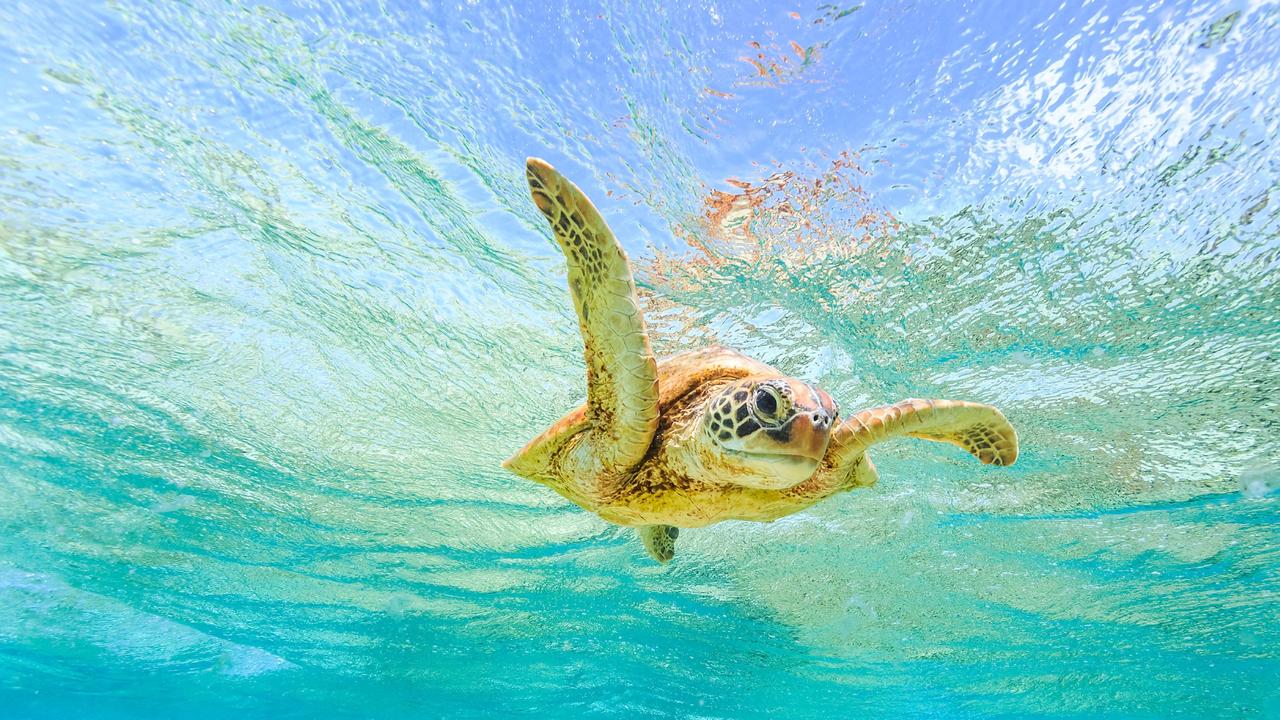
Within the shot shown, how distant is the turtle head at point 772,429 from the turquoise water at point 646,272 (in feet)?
7.51

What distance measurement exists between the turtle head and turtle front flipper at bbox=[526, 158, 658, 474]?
1.47ft

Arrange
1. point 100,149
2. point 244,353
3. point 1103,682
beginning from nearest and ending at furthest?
point 100,149
point 244,353
point 1103,682

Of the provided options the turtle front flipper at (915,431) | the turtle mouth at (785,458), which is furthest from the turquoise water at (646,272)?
the turtle mouth at (785,458)

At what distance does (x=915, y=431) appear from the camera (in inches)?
142

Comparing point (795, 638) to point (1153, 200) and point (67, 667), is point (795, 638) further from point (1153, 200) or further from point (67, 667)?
point (67, 667)

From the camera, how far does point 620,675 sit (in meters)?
21.5

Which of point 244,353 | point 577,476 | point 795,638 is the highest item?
point 244,353

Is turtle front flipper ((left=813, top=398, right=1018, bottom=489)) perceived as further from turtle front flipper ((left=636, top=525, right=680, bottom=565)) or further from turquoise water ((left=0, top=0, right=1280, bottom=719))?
turtle front flipper ((left=636, top=525, right=680, bottom=565))

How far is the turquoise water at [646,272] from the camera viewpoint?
3.83m

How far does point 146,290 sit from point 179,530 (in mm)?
8827

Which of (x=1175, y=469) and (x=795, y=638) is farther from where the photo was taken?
(x=795, y=638)

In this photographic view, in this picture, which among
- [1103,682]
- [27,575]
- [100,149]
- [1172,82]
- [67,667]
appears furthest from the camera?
[67,667]

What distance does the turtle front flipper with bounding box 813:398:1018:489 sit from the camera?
3412 millimetres

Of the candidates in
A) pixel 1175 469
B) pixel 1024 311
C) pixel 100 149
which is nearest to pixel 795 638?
pixel 1175 469
